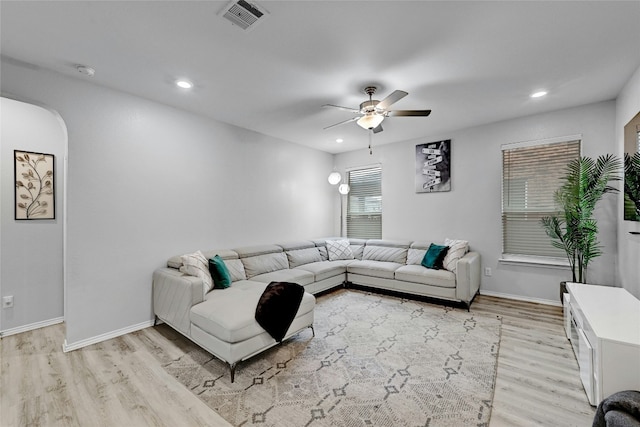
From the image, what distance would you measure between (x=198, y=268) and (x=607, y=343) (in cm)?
347

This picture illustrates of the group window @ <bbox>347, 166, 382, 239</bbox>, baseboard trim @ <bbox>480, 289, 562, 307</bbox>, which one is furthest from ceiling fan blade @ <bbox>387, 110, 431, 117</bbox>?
baseboard trim @ <bbox>480, 289, 562, 307</bbox>

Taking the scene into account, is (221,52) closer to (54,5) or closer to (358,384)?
(54,5)

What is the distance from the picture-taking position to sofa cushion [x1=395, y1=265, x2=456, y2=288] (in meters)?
3.81

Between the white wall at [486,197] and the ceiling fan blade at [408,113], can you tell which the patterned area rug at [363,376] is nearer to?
the white wall at [486,197]

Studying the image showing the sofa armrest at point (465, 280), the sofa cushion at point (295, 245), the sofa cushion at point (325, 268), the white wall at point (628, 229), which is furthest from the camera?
the sofa cushion at point (295, 245)

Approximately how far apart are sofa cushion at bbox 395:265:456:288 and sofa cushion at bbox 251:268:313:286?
4.63 feet

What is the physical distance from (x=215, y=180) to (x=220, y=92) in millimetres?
1326

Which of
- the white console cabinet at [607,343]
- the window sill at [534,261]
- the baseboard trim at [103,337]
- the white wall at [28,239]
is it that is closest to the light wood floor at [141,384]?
the baseboard trim at [103,337]

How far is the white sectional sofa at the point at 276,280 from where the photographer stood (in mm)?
2371

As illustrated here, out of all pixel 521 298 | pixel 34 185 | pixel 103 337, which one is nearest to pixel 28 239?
pixel 34 185

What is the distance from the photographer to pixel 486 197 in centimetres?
439

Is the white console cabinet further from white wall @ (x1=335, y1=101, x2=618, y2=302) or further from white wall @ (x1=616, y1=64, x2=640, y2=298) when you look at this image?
white wall @ (x1=335, y1=101, x2=618, y2=302)

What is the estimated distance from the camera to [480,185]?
4453 mm

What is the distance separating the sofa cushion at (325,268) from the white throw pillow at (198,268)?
61.8 inches
